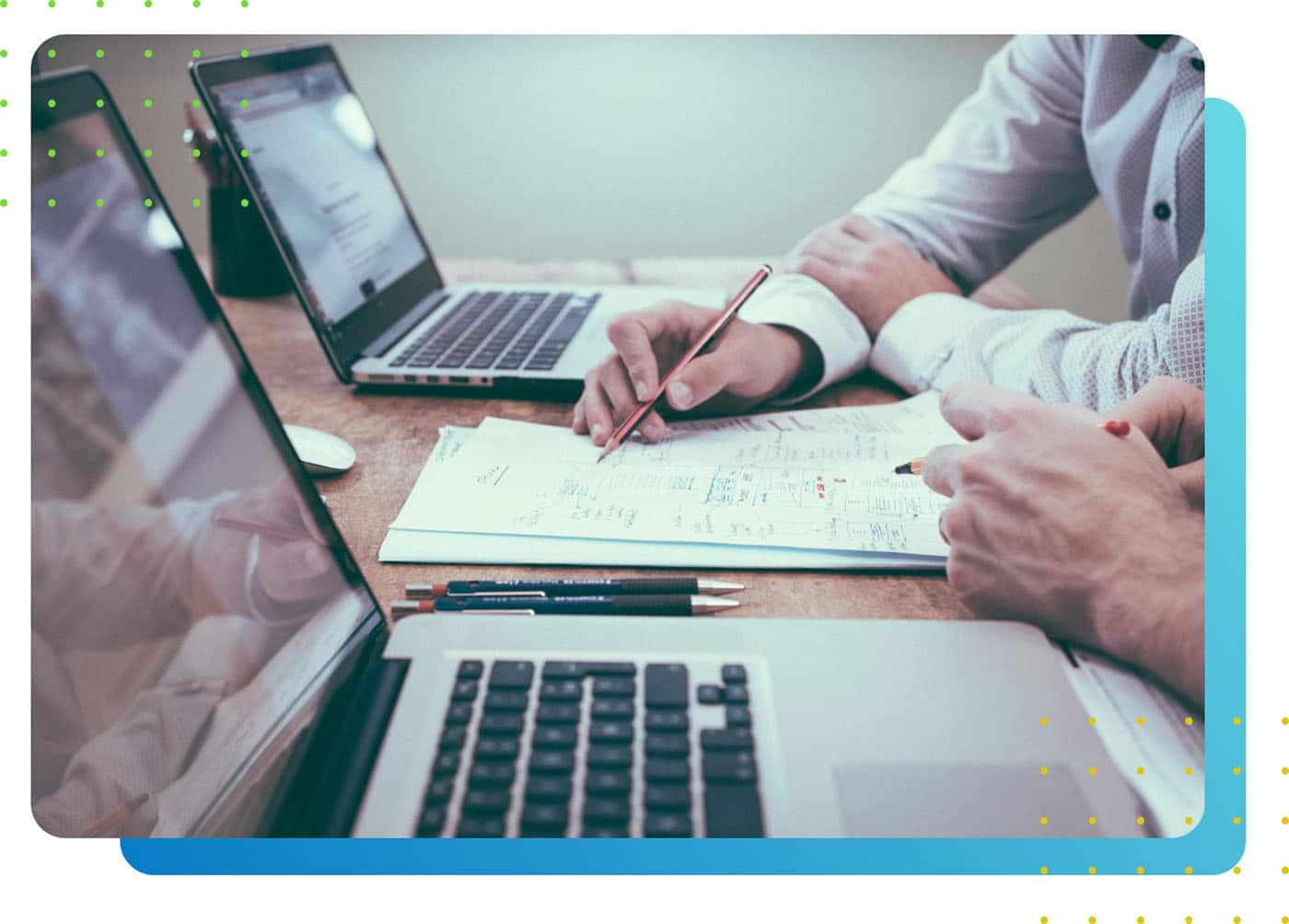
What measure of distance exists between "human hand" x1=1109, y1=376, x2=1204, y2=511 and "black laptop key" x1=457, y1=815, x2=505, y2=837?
1.23 feet

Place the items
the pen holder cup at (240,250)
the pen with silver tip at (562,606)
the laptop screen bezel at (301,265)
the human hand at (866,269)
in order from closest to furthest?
the pen with silver tip at (562,606)
the laptop screen bezel at (301,265)
the human hand at (866,269)
the pen holder cup at (240,250)

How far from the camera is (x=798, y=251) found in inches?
34.9

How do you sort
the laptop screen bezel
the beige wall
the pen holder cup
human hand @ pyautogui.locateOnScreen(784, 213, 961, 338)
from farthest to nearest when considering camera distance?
the pen holder cup
human hand @ pyautogui.locateOnScreen(784, 213, 961, 338)
the laptop screen bezel
the beige wall

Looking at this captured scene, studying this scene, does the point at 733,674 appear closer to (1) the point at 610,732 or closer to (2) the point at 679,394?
(1) the point at 610,732

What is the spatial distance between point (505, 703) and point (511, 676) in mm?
16

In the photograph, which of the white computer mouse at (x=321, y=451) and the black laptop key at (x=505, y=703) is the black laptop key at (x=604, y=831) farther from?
the white computer mouse at (x=321, y=451)

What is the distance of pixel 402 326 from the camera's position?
2.80ft

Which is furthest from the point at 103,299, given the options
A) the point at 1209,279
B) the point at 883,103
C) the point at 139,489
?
the point at 883,103

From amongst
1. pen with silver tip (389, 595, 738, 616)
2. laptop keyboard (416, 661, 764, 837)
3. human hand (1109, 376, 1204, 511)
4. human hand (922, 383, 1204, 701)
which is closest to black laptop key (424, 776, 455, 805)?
laptop keyboard (416, 661, 764, 837)

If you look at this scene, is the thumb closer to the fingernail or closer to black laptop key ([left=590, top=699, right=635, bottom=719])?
the fingernail

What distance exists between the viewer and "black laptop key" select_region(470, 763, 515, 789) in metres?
0.34

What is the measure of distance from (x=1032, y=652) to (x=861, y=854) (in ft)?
0.41

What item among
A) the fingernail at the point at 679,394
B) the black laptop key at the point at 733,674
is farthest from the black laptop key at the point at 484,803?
the fingernail at the point at 679,394

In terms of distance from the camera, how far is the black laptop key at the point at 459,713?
14.4 inches
